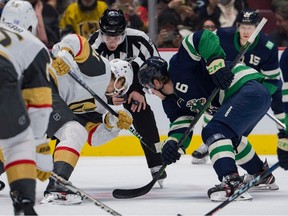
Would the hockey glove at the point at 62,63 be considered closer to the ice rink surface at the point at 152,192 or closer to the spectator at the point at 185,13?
the ice rink surface at the point at 152,192

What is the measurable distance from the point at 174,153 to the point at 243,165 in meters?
0.48

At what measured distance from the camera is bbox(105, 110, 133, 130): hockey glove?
5586mm

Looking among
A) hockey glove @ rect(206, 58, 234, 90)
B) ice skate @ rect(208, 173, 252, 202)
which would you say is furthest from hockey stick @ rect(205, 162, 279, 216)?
hockey glove @ rect(206, 58, 234, 90)

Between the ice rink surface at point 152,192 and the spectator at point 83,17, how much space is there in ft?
3.46

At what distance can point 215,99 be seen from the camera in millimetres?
5438

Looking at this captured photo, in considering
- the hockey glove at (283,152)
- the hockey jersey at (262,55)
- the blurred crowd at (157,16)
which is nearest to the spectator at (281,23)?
the blurred crowd at (157,16)

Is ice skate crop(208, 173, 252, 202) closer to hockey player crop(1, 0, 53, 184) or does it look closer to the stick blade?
the stick blade

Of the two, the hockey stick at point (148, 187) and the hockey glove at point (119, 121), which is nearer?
the hockey stick at point (148, 187)

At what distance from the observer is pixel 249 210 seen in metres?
4.92

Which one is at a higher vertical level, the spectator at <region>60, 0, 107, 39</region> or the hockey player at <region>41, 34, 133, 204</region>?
the hockey player at <region>41, 34, 133, 204</region>

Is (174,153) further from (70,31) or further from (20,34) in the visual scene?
(70,31)

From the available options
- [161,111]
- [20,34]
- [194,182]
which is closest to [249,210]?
[194,182]

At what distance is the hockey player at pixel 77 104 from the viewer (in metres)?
5.16

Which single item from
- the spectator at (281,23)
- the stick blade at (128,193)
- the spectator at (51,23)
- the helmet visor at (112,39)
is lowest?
the spectator at (51,23)
